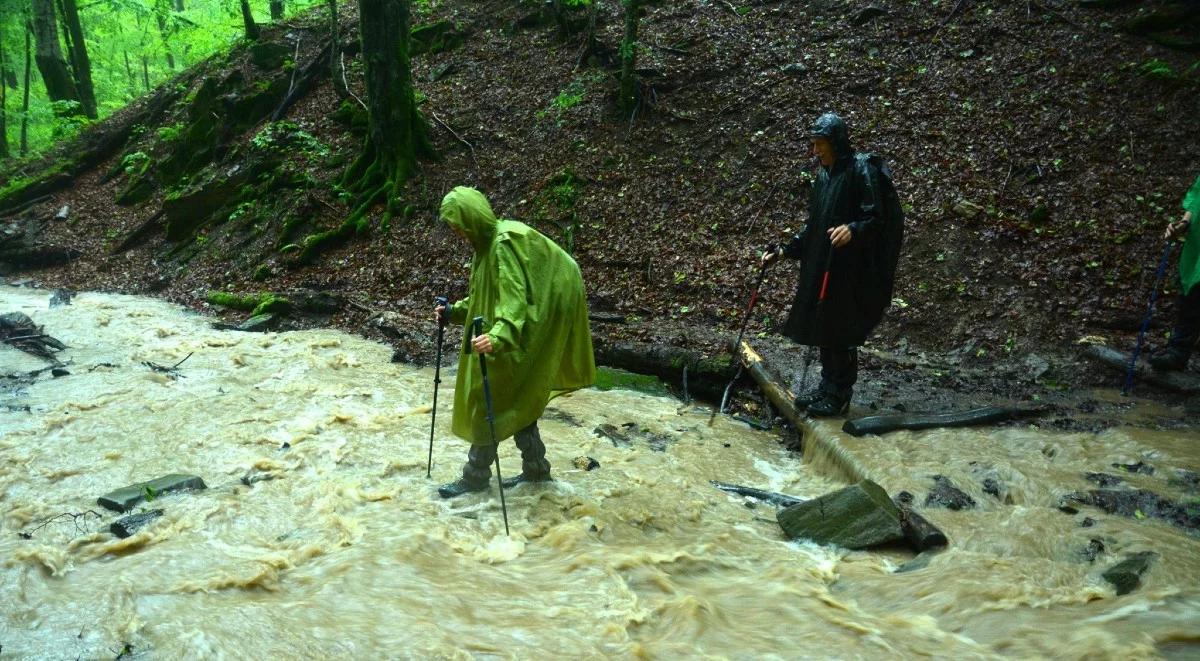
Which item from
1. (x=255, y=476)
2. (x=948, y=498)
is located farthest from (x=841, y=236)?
(x=255, y=476)

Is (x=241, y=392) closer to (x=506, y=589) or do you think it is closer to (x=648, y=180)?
(x=506, y=589)

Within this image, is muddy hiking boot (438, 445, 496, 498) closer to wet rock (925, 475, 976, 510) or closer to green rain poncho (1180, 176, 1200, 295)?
wet rock (925, 475, 976, 510)

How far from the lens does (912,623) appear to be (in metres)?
4.02

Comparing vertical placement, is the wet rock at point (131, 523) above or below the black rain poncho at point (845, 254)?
below

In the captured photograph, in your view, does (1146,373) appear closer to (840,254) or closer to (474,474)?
(840,254)

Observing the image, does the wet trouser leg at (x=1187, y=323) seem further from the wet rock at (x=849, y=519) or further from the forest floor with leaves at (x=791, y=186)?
the wet rock at (x=849, y=519)

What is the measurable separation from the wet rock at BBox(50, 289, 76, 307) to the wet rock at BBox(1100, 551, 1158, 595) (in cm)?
1603

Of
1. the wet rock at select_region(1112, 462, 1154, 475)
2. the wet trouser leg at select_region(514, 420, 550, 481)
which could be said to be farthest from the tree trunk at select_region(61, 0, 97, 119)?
the wet rock at select_region(1112, 462, 1154, 475)

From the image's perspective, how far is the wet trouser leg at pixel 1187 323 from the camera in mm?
7133

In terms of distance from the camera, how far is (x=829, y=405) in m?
7.18

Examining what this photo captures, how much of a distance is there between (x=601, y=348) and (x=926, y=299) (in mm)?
4273

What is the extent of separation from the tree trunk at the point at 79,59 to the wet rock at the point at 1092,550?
27086 mm

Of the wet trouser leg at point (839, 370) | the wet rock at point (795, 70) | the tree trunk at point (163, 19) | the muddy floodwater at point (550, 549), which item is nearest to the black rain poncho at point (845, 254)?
the wet trouser leg at point (839, 370)

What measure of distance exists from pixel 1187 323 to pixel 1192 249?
2.49 ft
